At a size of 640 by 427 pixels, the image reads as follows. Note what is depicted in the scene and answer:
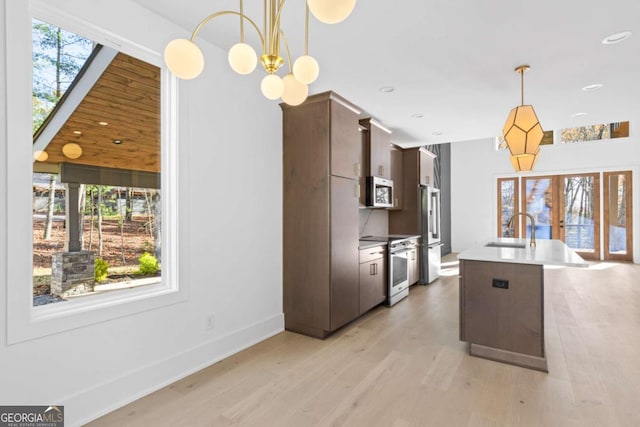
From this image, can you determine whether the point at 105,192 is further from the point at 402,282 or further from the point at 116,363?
the point at 402,282

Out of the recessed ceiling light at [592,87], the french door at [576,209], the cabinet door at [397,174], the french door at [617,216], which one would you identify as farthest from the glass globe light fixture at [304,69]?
the french door at [617,216]

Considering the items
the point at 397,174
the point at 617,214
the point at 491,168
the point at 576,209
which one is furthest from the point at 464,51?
the point at 617,214

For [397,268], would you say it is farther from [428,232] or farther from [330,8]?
[330,8]

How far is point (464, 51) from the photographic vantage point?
281 centimetres

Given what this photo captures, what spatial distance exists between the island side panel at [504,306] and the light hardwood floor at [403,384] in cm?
20

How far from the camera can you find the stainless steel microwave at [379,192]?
4055mm

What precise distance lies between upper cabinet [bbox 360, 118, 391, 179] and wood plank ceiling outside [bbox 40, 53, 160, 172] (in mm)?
2492

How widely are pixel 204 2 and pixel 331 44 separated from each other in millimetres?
1030

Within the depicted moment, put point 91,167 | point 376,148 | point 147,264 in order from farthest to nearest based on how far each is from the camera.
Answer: point 376,148
point 147,264
point 91,167

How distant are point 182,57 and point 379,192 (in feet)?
11.0

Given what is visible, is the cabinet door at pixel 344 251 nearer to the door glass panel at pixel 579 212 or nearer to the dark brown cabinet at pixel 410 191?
the dark brown cabinet at pixel 410 191

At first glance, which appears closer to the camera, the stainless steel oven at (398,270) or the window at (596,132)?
the stainless steel oven at (398,270)

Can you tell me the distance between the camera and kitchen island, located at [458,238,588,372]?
8.18 feet

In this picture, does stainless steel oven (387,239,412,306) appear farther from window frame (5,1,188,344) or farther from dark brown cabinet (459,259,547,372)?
window frame (5,1,188,344)
